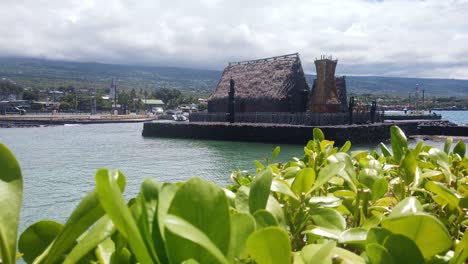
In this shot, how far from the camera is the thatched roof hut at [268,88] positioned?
3020 centimetres

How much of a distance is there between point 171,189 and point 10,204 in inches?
7.6

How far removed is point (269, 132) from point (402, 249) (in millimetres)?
24923

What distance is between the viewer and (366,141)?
85.0 ft

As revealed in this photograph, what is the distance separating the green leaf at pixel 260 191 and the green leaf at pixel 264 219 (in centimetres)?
5

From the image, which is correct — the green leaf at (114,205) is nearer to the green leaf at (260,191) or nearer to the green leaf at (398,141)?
the green leaf at (260,191)

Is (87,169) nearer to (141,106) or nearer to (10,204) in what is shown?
(10,204)

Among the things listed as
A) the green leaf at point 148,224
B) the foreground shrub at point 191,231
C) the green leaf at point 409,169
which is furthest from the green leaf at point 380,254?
the green leaf at point 409,169

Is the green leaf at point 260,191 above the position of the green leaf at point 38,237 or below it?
above

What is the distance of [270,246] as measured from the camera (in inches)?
15.1

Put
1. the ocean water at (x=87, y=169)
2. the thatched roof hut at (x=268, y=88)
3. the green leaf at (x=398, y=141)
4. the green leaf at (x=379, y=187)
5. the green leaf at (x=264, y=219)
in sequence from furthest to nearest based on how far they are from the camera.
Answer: the thatched roof hut at (x=268, y=88)
the ocean water at (x=87, y=169)
the green leaf at (x=398, y=141)
the green leaf at (x=379, y=187)
the green leaf at (x=264, y=219)

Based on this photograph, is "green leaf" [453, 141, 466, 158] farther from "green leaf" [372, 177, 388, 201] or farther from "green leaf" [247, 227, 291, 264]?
"green leaf" [247, 227, 291, 264]

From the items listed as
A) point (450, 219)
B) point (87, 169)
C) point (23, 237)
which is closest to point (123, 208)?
point (23, 237)

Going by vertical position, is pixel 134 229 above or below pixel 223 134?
above

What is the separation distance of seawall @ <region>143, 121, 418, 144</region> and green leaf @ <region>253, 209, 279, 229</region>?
22.8 meters
